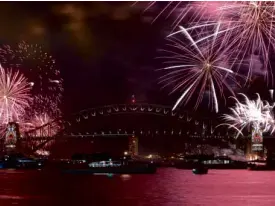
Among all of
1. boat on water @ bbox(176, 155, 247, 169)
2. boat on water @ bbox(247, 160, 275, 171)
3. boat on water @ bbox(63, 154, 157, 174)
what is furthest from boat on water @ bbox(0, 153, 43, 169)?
boat on water @ bbox(247, 160, 275, 171)

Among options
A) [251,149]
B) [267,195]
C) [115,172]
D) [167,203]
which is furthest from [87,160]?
[167,203]

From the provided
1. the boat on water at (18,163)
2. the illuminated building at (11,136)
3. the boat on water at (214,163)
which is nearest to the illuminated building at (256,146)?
the boat on water at (214,163)

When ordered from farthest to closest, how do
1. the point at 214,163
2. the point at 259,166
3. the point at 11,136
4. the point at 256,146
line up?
the point at 11,136 < the point at 256,146 < the point at 214,163 < the point at 259,166

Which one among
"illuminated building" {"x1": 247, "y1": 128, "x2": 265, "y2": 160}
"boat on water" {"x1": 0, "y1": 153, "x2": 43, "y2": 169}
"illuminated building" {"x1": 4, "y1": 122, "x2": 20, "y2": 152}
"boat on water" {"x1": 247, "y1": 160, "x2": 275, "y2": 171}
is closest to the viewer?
"boat on water" {"x1": 0, "y1": 153, "x2": 43, "y2": 169}

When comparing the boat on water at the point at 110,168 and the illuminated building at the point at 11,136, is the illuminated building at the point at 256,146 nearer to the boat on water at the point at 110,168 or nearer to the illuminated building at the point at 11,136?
the boat on water at the point at 110,168

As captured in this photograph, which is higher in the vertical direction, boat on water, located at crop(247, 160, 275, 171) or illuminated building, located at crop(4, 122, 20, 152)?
illuminated building, located at crop(4, 122, 20, 152)

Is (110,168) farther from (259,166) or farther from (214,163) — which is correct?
(259,166)

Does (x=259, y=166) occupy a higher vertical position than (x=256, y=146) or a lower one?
lower

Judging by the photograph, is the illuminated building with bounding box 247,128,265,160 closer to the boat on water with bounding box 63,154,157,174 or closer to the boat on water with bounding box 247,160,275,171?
the boat on water with bounding box 247,160,275,171

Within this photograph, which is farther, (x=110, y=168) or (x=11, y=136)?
(x=11, y=136)

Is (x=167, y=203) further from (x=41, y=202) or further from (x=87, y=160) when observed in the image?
(x=87, y=160)

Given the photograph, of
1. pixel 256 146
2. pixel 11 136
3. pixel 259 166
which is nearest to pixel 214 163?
pixel 259 166
